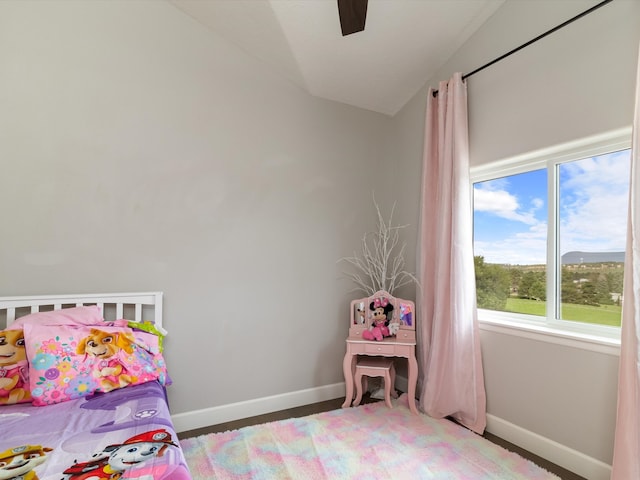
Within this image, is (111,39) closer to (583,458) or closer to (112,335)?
(112,335)

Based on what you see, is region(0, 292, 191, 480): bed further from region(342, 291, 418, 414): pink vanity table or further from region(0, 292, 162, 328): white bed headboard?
region(342, 291, 418, 414): pink vanity table

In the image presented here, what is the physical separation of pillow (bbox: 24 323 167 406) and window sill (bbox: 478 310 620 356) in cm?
212

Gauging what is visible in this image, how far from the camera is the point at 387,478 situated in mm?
1915

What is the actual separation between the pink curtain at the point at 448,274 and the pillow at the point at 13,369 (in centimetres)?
242

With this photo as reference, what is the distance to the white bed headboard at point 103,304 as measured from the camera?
2.00m

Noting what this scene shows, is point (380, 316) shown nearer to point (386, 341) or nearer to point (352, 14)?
point (386, 341)

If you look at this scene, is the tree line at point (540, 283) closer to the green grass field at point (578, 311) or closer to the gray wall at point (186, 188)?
the green grass field at point (578, 311)

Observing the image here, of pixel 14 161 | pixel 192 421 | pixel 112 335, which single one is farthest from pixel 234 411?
pixel 14 161

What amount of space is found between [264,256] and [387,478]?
1.63 m

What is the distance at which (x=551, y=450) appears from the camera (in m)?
2.10

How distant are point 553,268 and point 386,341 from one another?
122 centimetres

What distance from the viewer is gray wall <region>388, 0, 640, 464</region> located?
187 centimetres

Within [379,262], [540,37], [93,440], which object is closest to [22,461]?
[93,440]

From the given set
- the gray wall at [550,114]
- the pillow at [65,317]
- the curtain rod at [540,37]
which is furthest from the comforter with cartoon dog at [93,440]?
the curtain rod at [540,37]
